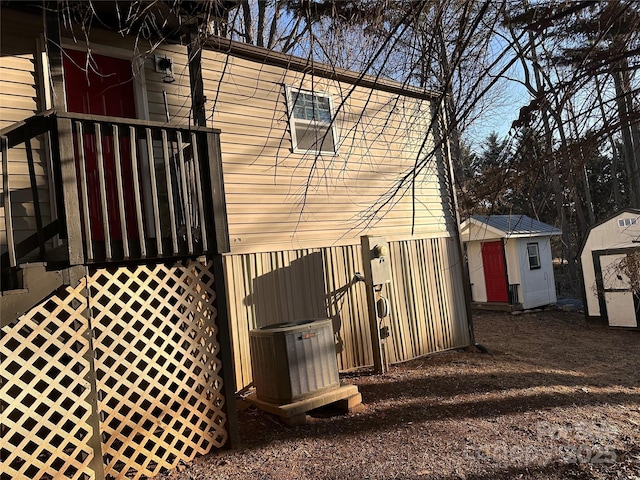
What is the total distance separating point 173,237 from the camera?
13.5ft

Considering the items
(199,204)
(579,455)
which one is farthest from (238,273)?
(579,455)

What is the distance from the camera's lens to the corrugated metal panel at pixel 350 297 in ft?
20.2

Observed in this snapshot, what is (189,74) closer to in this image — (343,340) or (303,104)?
(303,104)

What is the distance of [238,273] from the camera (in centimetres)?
609

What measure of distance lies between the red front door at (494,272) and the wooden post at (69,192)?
13.0m

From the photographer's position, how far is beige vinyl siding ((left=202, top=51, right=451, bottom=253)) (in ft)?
20.4

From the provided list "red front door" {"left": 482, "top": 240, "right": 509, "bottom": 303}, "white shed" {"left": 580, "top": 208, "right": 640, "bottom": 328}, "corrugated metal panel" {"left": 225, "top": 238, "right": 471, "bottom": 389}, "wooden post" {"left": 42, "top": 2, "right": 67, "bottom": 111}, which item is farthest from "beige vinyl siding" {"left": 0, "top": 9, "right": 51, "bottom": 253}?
"red front door" {"left": 482, "top": 240, "right": 509, "bottom": 303}

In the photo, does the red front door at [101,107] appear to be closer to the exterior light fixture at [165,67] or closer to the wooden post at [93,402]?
the exterior light fixture at [165,67]

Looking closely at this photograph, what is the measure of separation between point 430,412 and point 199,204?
3.48 metres

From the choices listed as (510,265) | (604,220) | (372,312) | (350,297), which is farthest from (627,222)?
(350,297)

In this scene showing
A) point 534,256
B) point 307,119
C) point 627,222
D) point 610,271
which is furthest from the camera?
point 534,256

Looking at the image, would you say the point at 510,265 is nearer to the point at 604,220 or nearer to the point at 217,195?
the point at 604,220

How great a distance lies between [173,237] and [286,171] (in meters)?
3.05

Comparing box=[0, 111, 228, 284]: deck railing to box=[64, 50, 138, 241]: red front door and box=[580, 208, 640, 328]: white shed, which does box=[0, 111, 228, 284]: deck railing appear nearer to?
box=[64, 50, 138, 241]: red front door
